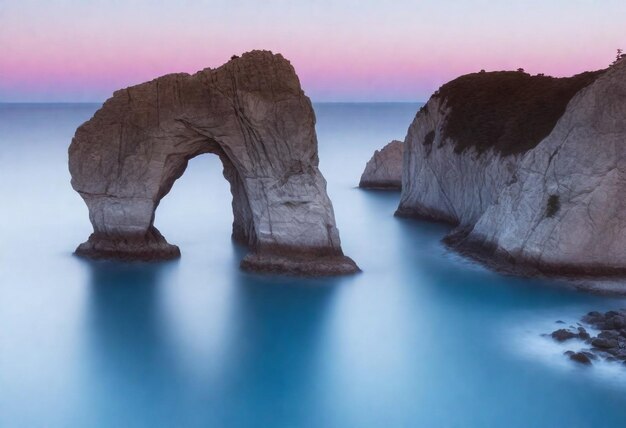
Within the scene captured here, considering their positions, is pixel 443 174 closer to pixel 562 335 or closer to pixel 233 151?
pixel 233 151

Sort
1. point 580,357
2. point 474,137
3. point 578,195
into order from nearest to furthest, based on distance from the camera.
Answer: point 580,357
point 578,195
point 474,137

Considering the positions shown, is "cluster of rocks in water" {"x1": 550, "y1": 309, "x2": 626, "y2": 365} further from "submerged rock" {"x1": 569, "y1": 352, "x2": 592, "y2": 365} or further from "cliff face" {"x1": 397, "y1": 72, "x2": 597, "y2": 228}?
"cliff face" {"x1": 397, "y1": 72, "x2": 597, "y2": 228}

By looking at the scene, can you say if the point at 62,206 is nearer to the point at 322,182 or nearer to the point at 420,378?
the point at 322,182

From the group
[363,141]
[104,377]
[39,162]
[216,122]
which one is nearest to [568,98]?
[216,122]

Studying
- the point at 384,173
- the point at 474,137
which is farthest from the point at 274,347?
the point at 384,173

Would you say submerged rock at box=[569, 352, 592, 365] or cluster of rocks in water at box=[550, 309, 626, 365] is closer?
submerged rock at box=[569, 352, 592, 365]

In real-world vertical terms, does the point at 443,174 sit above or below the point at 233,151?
below

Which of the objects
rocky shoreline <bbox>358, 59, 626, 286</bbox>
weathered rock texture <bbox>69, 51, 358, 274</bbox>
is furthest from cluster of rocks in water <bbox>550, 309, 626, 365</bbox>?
weathered rock texture <bbox>69, 51, 358, 274</bbox>
